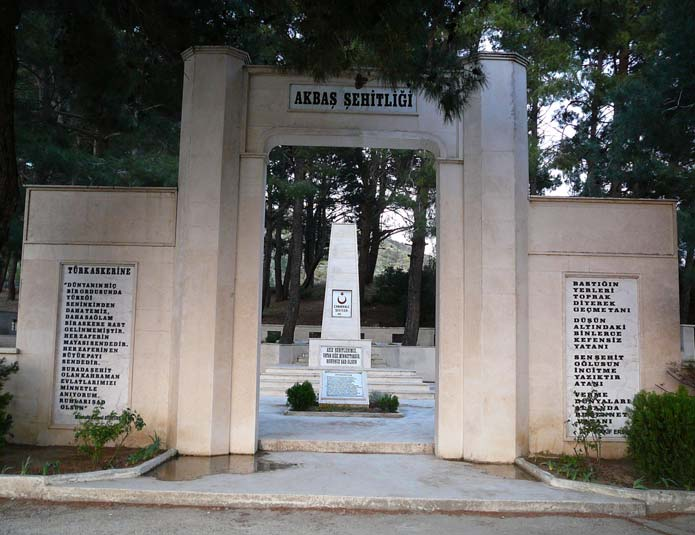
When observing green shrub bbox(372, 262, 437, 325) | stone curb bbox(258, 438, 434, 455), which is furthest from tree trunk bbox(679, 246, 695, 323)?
stone curb bbox(258, 438, 434, 455)

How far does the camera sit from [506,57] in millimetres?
8016

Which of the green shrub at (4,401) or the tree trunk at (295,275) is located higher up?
the tree trunk at (295,275)

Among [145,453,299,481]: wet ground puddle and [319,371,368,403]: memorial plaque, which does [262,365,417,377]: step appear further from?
[145,453,299,481]: wet ground puddle

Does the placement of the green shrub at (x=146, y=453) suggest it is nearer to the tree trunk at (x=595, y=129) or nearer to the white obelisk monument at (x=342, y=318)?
the white obelisk monument at (x=342, y=318)

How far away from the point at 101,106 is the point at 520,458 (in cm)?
713

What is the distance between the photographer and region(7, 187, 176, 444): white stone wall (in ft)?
25.9

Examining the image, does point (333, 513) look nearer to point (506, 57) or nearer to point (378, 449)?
point (378, 449)

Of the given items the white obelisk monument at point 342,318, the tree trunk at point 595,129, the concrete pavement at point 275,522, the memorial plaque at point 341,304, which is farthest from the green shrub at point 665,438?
the tree trunk at point 595,129

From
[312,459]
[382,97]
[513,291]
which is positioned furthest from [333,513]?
[382,97]

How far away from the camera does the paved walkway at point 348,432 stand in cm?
808

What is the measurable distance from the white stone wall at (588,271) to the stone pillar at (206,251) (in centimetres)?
383

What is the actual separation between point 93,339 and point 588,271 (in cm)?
636

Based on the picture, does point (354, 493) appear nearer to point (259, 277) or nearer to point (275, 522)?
point (275, 522)

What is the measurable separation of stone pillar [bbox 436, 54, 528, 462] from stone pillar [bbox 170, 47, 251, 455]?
2.67 m
